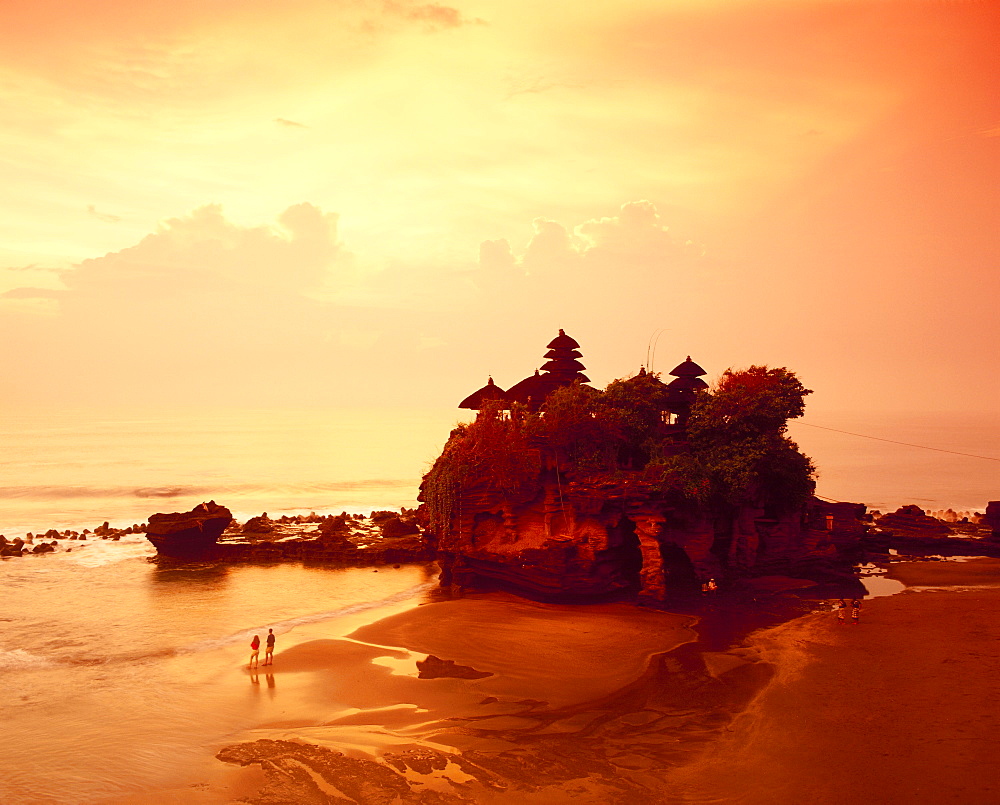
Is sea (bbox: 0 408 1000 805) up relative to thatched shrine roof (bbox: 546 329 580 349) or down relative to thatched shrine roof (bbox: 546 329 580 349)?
down

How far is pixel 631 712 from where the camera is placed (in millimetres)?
17516

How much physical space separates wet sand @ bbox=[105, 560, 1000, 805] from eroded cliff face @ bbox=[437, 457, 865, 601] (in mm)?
1909

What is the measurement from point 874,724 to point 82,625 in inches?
1064

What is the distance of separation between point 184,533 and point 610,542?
86.3 feet

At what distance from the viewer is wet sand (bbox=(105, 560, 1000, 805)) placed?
44.9ft

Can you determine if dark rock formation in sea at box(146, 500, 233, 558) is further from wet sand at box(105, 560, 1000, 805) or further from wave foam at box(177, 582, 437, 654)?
wet sand at box(105, 560, 1000, 805)

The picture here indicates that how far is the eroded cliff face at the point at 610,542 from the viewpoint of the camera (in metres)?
27.1

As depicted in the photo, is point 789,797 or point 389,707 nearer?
point 789,797

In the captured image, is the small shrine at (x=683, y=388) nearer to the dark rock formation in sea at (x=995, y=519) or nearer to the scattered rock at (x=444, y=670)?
the scattered rock at (x=444, y=670)

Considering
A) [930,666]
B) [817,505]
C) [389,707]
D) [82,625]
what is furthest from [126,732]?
[817,505]

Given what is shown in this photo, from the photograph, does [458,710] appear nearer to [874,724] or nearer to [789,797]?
[789,797]

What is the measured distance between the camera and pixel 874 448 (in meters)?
136

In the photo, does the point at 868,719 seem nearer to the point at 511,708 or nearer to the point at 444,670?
the point at 511,708

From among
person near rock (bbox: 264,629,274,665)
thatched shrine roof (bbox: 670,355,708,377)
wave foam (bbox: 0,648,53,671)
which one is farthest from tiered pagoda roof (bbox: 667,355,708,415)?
wave foam (bbox: 0,648,53,671)
